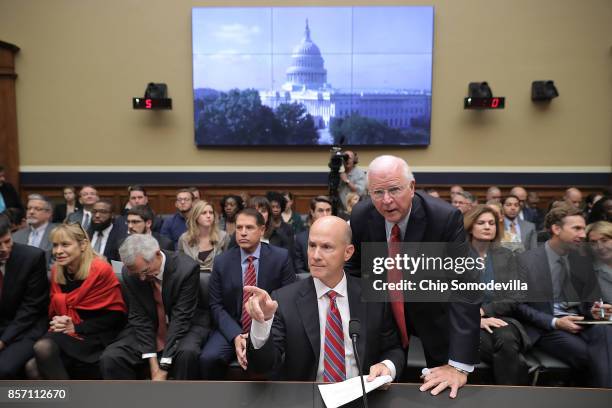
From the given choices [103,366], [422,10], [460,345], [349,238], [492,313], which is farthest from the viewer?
[422,10]

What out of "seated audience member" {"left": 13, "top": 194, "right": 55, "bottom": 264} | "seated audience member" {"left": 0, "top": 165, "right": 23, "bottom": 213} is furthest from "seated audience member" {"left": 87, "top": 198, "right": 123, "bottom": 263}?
"seated audience member" {"left": 0, "top": 165, "right": 23, "bottom": 213}

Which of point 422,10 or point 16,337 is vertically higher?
point 422,10

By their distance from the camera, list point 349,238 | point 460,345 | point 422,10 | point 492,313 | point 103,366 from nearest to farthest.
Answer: point 460,345
point 349,238
point 103,366
point 492,313
point 422,10

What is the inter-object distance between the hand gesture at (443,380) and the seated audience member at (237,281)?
1393 millimetres

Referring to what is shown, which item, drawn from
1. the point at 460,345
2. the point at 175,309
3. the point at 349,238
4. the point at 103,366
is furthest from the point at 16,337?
the point at 460,345

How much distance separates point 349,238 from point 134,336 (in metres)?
1.59

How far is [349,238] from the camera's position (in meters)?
→ 1.70

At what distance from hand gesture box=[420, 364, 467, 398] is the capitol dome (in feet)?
21.5

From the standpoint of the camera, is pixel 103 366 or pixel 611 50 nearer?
pixel 103 366

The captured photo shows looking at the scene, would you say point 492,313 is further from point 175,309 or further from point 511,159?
point 511,159

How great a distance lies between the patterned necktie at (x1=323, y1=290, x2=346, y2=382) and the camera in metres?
1.57

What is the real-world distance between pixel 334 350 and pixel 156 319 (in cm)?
145

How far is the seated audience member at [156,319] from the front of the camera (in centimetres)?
250

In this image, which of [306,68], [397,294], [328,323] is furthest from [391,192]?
[306,68]
